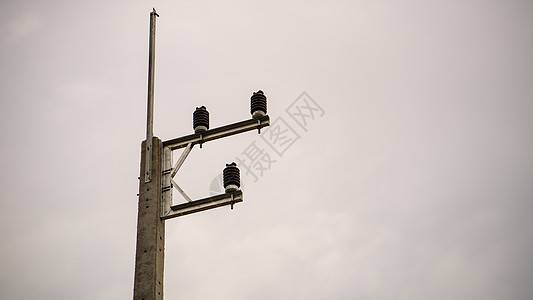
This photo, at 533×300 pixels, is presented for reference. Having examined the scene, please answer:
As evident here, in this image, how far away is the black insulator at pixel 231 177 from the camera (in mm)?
11742

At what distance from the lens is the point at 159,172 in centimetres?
1227

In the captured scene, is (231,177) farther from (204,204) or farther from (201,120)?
(201,120)

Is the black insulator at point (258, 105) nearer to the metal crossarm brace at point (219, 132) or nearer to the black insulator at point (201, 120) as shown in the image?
the metal crossarm brace at point (219, 132)

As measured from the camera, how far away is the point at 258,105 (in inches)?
493

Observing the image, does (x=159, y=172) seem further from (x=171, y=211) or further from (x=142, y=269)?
(x=142, y=269)

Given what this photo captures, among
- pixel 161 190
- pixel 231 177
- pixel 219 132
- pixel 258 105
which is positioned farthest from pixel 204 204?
pixel 258 105

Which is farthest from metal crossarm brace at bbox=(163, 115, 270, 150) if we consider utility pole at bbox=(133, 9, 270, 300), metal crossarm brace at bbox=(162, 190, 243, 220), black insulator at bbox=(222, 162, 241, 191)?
metal crossarm brace at bbox=(162, 190, 243, 220)

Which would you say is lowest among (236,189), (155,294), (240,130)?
(155,294)

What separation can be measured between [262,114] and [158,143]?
185 centimetres

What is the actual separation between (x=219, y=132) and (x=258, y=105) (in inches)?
31.7

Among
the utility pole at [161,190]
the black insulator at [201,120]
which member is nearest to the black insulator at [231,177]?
the utility pole at [161,190]

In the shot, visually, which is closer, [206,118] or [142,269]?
[142,269]

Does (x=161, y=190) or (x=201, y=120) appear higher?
(x=201, y=120)

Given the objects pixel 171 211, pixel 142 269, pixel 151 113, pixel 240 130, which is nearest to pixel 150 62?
pixel 151 113
